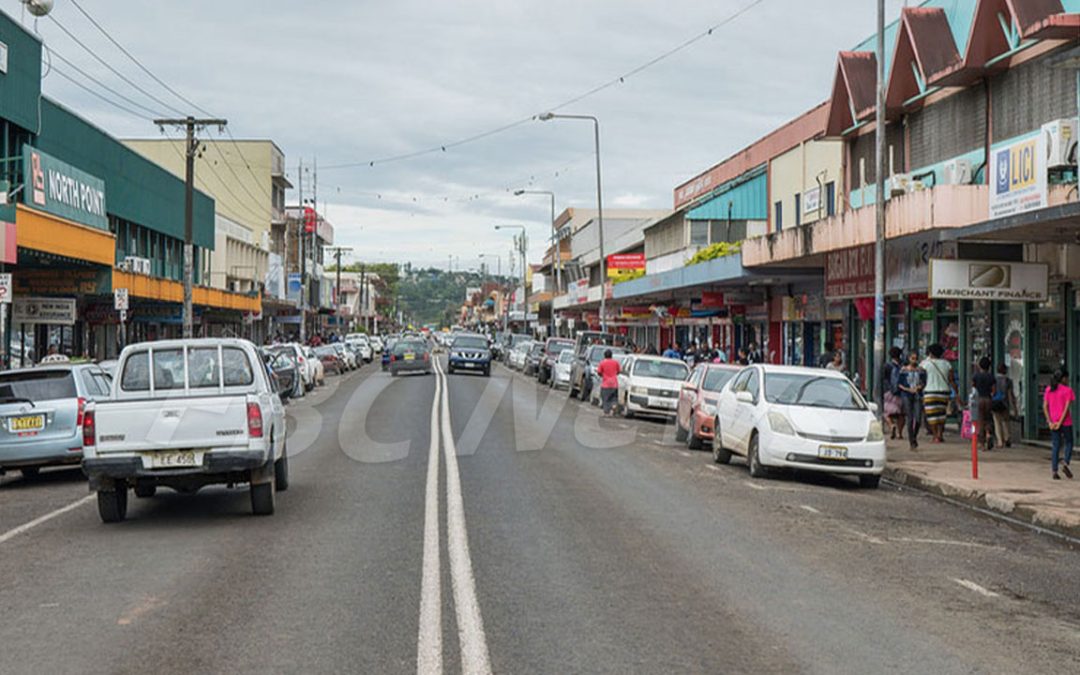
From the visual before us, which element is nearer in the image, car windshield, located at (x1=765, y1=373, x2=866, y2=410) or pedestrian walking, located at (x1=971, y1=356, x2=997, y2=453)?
car windshield, located at (x1=765, y1=373, x2=866, y2=410)

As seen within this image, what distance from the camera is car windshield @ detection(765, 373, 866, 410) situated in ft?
55.6

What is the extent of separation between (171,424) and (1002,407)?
14794mm

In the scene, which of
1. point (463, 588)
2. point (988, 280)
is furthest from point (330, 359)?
point (463, 588)

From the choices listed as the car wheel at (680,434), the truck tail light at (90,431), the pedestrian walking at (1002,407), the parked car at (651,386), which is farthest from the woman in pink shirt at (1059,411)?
the parked car at (651,386)

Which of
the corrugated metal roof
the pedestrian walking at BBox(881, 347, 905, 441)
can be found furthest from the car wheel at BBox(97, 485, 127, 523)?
the corrugated metal roof

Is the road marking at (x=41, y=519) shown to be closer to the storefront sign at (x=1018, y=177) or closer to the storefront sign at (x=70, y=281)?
the storefront sign at (x=1018, y=177)

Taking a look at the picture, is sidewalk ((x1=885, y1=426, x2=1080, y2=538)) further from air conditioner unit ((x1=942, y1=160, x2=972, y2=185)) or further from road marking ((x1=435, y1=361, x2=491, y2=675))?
road marking ((x1=435, y1=361, x2=491, y2=675))

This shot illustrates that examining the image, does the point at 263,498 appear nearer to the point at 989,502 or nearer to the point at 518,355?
the point at 989,502

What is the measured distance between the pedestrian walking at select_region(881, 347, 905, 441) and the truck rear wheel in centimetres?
1362

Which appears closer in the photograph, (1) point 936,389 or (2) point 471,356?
(1) point 936,389

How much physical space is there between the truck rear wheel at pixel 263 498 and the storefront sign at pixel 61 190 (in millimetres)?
17708

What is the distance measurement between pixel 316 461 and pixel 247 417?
6.47m

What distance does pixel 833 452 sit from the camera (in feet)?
52.2

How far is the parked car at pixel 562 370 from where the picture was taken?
139 feet
